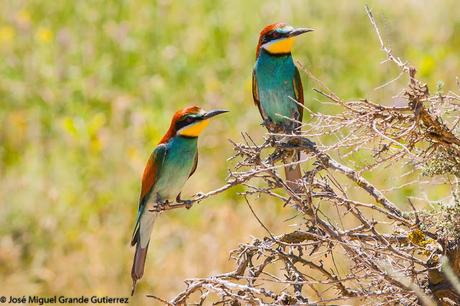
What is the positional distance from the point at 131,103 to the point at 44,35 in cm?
103

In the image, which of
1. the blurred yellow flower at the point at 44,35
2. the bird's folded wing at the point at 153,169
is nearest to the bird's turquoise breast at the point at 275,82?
the bird's folded wing at the point at 153,169

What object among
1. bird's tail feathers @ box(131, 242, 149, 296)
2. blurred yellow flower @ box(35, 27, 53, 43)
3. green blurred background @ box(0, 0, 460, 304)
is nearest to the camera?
bird's tail feathers @ box(131, 242, 149, 296)

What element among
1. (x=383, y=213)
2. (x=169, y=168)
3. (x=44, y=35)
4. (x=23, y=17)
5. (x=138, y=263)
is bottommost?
(x=138, y=263)

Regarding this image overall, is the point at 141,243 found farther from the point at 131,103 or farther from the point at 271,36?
the point at 131,103

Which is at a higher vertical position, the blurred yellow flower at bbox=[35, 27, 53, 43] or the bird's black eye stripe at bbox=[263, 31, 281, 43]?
the blurred yellow flower at bbox=[35, 27, 53, 43]

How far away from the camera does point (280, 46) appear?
3.89 m

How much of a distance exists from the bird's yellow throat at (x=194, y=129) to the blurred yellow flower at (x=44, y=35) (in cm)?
351

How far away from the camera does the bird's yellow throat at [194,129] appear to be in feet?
12.5

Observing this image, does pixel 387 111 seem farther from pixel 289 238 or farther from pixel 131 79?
pixel 131 79

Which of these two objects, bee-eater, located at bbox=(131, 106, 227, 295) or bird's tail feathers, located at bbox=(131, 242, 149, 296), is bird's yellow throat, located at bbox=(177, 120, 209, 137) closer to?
bee-eater, located at bbox=(131, 106, 227, 295)

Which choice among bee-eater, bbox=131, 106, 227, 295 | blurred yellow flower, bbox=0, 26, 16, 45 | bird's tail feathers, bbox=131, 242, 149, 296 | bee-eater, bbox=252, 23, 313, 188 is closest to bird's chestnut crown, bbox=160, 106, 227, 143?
bee-eater, bbox=131, 106, 227, 295

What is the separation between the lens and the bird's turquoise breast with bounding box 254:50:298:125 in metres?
3.88

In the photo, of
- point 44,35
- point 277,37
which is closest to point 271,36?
point 277,37

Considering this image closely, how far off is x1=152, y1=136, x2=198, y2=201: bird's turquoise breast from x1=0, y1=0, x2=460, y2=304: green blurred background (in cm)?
92
